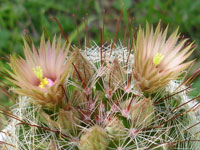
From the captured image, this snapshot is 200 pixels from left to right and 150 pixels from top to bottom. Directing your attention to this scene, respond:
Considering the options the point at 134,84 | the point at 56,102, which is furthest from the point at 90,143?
the point at 134,84

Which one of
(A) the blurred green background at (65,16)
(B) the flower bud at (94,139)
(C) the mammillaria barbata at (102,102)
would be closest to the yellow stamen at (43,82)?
(C) the mammillaria barbata at (102,102)

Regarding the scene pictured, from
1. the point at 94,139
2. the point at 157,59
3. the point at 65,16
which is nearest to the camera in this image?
the point at 94,139

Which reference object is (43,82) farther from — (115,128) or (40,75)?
(115,128)

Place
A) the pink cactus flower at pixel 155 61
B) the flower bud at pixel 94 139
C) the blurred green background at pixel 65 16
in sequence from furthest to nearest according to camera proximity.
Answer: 1. the blurred green background at pixel 65 16
2. the pink cactus flower at pixel 155 61
3. the flower bud at pixel 94 139

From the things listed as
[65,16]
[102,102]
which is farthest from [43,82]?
[65,16]

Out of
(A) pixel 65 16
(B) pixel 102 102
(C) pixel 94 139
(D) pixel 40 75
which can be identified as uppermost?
(A) pixel 65 16

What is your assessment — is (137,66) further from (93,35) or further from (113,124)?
(93,35)

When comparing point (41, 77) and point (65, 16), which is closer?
point (41, 77)

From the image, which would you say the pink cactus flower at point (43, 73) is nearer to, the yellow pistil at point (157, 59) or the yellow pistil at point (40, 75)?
the yellow pistil at point (40, 75)
